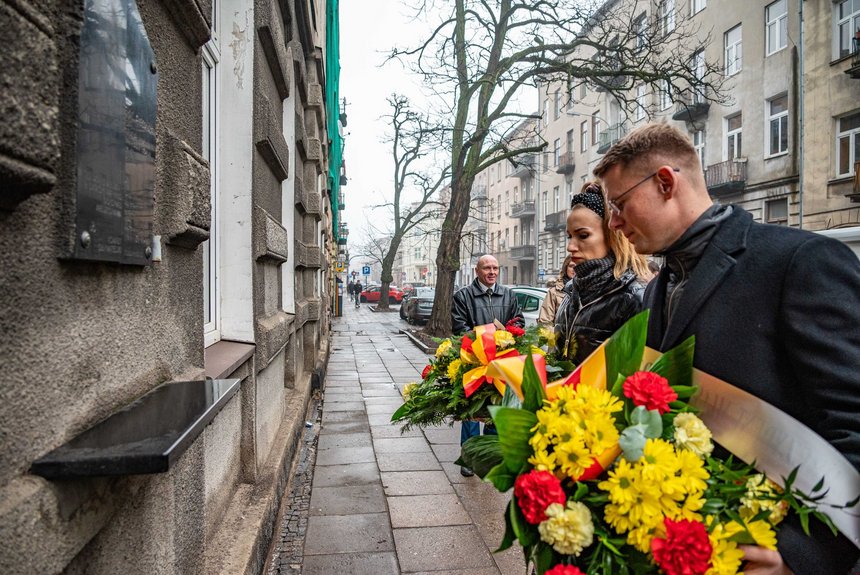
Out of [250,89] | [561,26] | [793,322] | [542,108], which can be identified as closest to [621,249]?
[793,322]

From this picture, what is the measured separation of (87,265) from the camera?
51.1 inches

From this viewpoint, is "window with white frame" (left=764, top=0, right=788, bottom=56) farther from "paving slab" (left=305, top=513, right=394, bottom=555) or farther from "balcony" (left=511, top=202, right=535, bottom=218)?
"balcony" (left=511, top=202, right=535, bottom=218)

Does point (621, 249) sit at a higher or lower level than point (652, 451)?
higher

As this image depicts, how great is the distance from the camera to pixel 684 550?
3.48 feet

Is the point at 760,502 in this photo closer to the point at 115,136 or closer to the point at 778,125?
the point at 115,136

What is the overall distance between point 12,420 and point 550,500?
0.98m

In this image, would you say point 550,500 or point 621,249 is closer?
point 550,500

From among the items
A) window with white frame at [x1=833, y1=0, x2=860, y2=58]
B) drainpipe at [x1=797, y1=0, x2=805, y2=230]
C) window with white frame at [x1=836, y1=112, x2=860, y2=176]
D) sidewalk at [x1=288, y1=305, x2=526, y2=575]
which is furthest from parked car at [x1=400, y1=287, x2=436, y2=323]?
sidewalk at [x1=288, y1=305, x2=526, y2=575]

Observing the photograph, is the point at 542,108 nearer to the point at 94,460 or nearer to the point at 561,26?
the point at 561,26

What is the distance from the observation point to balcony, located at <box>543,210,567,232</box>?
39688mm

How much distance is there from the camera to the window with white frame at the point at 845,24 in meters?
17.1

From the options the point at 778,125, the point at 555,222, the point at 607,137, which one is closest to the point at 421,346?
the point at 778,125

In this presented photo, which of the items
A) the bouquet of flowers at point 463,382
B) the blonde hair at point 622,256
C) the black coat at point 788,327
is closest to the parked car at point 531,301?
the blonde hair at point 622,256

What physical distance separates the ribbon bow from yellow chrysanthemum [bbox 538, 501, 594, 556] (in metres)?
1.02
